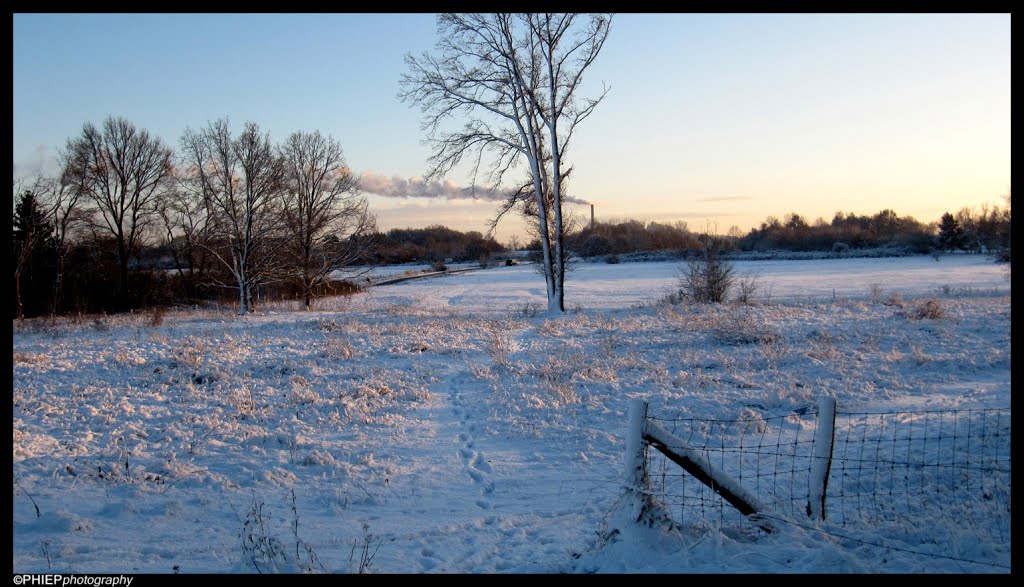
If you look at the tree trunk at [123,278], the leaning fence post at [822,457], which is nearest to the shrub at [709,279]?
the leaning fence post at [822,457]

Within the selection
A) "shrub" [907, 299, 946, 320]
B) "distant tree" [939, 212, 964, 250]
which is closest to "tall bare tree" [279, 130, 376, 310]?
"shrub" [907, 299, 946, 320]

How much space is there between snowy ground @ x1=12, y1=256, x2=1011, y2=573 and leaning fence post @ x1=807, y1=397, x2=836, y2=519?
0.32 meters

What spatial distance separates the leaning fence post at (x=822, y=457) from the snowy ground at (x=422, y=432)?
1.04ft

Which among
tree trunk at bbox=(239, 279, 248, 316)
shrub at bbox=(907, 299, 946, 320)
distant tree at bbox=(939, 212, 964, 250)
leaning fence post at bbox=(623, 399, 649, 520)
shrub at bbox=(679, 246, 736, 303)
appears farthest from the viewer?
distant tree at bbox=(939, 212, 964, 250)

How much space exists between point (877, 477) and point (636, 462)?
319 cm

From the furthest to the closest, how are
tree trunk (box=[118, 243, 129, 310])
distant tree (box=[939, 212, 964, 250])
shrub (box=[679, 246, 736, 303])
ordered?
distant tree (box=[939, 212, 964, 250]) < tree trunk (box=[118, 243, 129, 310]) < shrub (box=[679, 246, 736, 303])

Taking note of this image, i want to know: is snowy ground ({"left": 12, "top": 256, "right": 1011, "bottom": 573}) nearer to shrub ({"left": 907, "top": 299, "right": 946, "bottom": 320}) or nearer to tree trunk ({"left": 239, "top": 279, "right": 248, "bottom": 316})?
shrub ({"left": 907, "top": 299, "right": 946, "bottom": 320})

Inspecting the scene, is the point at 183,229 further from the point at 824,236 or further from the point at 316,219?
the point at 824,236

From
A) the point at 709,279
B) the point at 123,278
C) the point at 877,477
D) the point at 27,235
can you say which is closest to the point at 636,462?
the point at 877,477

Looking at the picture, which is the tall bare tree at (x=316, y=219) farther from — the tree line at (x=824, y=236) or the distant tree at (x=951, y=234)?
the distant tree at (x=951, y=234)

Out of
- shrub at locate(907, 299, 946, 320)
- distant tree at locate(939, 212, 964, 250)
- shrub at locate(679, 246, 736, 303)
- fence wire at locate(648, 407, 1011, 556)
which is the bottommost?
fence wire at locate(648, 407, 1011, 556)

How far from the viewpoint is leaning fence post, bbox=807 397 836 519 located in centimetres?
473

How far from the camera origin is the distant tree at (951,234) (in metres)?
44.6
